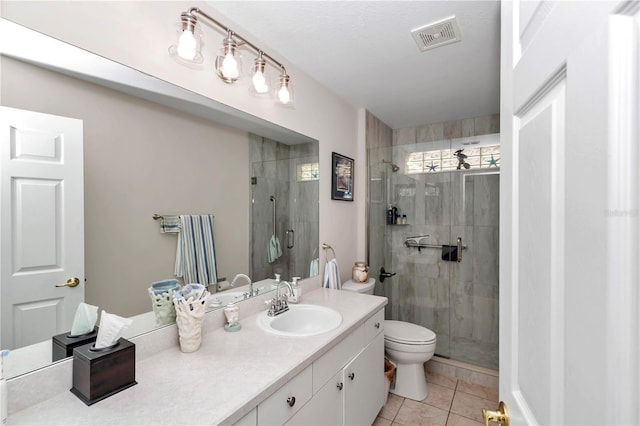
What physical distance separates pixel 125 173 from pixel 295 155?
3.60 feet

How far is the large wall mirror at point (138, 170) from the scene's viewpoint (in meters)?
0.90

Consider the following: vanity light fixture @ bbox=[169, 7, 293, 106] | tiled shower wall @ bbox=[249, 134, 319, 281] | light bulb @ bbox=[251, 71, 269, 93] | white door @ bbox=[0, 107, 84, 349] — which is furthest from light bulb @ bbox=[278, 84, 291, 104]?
white door @ bbox=[0, 107, 84, 349]

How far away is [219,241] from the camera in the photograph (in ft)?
4.90

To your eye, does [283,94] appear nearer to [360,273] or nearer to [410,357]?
[360,273]

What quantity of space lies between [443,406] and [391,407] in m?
0.38

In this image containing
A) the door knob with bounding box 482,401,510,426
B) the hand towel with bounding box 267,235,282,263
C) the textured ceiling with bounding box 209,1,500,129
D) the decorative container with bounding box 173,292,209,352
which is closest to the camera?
the door knob with bounding box 482,401,510,426

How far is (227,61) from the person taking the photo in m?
1.38

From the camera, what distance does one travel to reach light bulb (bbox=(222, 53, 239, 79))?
1379mm

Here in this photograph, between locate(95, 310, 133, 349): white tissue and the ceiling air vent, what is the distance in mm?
1903

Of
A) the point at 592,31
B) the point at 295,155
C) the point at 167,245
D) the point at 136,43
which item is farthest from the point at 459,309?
the point at 136,43

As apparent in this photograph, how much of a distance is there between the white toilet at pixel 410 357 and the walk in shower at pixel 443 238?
60cm

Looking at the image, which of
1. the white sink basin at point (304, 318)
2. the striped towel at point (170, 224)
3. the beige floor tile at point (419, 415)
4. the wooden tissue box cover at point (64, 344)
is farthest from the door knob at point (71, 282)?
the beige floor tile at point (419, 415)

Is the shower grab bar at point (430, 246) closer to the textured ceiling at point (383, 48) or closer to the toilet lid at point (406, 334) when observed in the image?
the toilet lid at point (406, 334)

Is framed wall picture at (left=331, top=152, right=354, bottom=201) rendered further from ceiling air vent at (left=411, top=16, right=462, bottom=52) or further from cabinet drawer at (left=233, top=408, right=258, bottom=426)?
cabinet drawer at (left=233, top=408, right=258, bottom=426)
